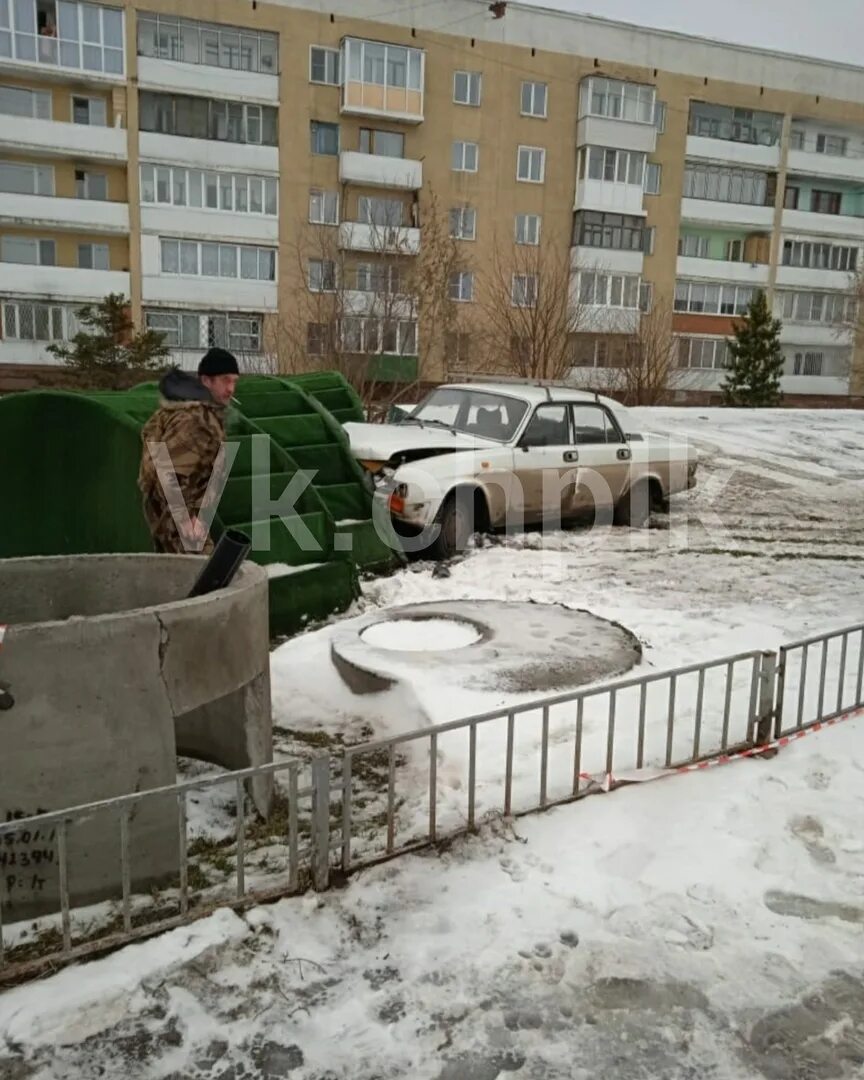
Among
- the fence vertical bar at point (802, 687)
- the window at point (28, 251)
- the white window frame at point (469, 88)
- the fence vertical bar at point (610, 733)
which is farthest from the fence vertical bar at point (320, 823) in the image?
the white window frame at point (469, 88)

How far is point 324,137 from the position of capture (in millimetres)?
31250

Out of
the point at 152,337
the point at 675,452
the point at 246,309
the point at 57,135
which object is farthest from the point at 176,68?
the point at 675,452

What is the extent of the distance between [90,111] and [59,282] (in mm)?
5965

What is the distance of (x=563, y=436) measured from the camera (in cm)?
977

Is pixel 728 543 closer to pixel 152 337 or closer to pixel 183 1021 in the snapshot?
pixel 183 1021

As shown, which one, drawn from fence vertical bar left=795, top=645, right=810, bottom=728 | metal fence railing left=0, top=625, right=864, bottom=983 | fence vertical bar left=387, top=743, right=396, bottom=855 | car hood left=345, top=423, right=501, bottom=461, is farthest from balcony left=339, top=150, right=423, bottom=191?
fence vertical bar left=387, top=743, right=396, bottom=855

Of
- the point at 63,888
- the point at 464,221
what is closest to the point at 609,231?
the point at 464,221

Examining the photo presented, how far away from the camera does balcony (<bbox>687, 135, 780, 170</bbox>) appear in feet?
120

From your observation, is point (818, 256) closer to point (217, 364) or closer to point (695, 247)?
point (695, 247)

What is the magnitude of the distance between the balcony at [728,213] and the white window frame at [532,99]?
7.10 m

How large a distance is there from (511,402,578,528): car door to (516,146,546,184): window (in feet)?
88.8

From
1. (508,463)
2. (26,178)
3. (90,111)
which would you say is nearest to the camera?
(508,463)

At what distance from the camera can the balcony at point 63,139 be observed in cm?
2747

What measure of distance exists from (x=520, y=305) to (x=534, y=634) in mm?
17546
